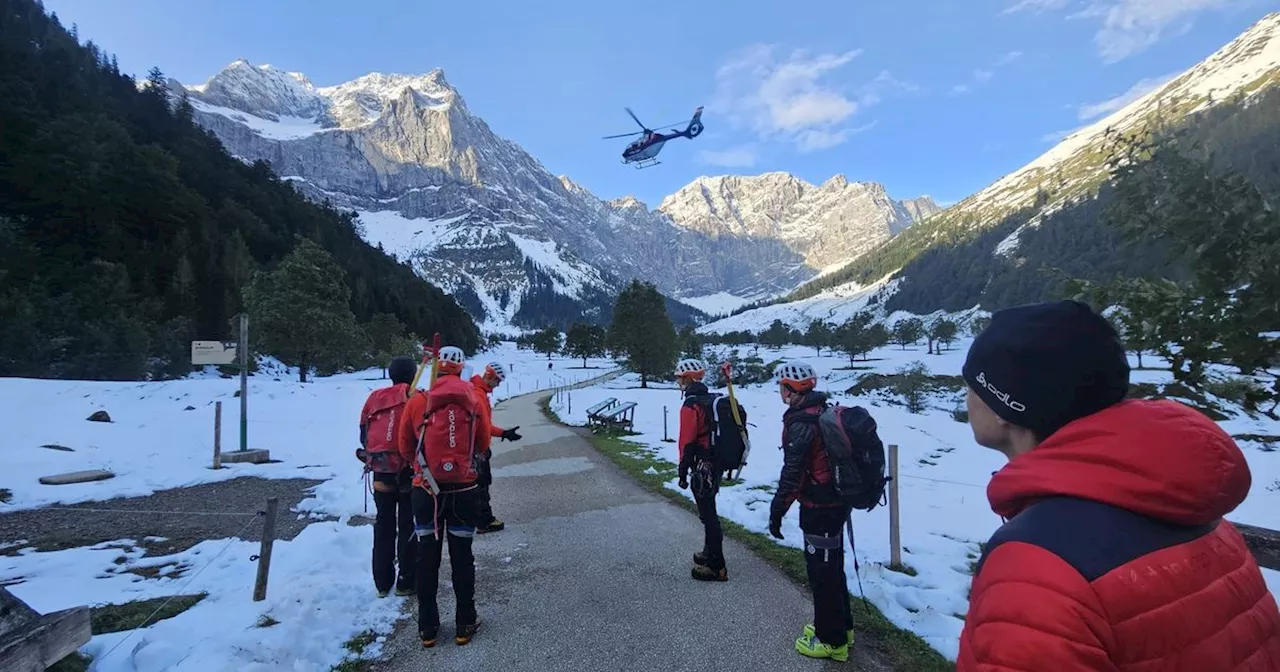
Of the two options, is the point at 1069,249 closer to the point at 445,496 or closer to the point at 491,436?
the point at 491,436

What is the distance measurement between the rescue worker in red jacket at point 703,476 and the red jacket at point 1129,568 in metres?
4.94

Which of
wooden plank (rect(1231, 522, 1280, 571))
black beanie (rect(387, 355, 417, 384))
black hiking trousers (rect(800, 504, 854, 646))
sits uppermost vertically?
black beanie (rect(387, 355, 417, 384))

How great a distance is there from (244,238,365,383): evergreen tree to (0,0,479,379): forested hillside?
403 cm

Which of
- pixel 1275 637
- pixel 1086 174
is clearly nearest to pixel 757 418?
pixel 1275 637

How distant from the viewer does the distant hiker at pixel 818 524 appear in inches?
181

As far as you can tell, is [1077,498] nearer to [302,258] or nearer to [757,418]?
[757,418]

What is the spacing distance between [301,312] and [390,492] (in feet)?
97.6

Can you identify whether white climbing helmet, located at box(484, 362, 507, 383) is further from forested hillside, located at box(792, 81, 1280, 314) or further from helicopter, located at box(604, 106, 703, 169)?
helicopter, located at box(604, 106, 703, 169)

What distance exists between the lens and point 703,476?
246 inches

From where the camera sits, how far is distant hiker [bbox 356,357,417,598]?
5.88 metres

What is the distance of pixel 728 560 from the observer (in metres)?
6.81

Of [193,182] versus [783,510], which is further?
[193,182]

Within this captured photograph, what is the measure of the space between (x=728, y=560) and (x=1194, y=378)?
465 centimetres

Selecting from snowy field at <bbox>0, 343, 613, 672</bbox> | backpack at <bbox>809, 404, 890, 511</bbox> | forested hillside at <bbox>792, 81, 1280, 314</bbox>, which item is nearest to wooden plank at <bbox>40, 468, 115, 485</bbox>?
snowy field at <bbox>0, 343, 613, 672</bbox>
